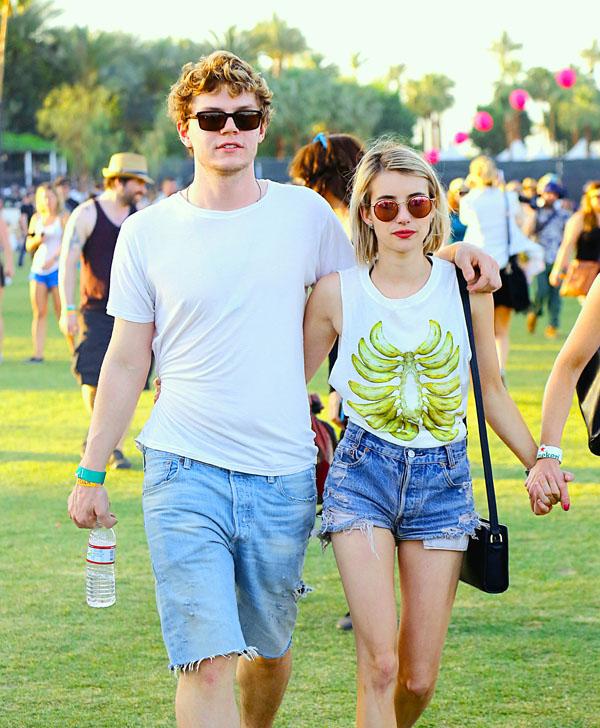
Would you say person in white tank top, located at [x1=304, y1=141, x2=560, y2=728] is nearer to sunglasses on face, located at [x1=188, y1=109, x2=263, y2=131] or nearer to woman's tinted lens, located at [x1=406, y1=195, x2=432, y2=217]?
woman's tinted lens, located at [x1=406, y1=195, x2=432, y2=217]

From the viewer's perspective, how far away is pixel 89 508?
3514 mm

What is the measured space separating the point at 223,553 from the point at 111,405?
54cm

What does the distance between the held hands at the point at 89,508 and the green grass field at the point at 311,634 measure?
45.5 inches

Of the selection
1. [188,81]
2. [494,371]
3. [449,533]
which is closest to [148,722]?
[449,533]

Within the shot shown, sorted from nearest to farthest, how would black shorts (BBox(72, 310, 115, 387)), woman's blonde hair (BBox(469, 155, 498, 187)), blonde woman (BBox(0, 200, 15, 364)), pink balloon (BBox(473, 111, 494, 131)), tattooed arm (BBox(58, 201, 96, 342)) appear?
black shorts (BBox(72, 310, 115, 387)), tattooed arm (BBox(58, 201, 96, 342)), woman's blonde hair (BBox(469, 155, 498, 187)), blonde woman (BBox(0, 200, 15, 364)), pink balloon (BBox(473, 111, 494, 131))

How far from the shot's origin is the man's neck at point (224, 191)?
3543 mm

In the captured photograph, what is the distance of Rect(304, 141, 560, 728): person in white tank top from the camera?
350 centimetres

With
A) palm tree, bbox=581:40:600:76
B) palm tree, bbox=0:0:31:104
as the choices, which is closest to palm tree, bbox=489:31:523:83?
palm tree, bbox=581:40:600:76

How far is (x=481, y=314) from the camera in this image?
3.75 m

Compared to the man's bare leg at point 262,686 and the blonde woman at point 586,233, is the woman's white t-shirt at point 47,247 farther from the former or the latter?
the man's bare leg at point 262,686

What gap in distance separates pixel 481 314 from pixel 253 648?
120cm

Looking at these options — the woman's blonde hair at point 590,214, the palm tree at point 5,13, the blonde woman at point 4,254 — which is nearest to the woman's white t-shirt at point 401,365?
the woman's blonde hair at point 590,214

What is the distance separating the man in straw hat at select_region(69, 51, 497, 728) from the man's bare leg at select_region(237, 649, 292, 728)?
0.09 metres

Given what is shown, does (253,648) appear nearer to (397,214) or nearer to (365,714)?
(365,714)
